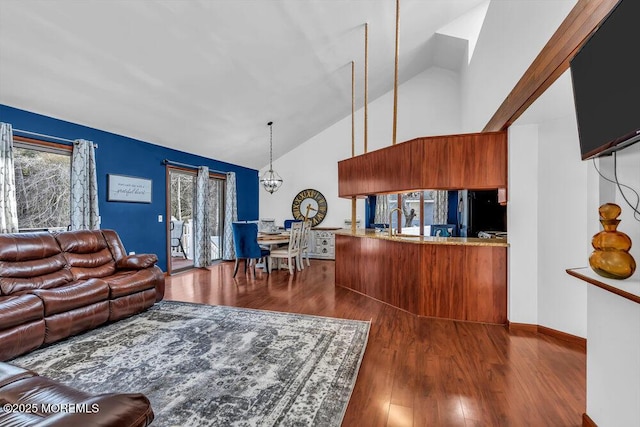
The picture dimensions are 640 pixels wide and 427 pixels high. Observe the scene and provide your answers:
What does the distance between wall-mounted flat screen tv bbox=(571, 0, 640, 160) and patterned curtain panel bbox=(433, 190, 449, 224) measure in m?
4.93

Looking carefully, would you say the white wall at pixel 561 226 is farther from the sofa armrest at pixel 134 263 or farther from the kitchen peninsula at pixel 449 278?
the sofa armrest at pixel 134 263

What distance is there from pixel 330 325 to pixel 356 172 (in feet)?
8.06

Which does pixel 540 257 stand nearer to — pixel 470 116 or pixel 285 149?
pixel 470 116

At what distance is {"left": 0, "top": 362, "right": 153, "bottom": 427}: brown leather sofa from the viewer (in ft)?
2.92

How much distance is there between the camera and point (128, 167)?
5027 millimetres

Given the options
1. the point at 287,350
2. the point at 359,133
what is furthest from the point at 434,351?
the point at 359,133

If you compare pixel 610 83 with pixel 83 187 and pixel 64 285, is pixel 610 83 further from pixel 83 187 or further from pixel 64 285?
pixel 83 187

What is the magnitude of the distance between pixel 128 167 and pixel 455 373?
542 centimetres

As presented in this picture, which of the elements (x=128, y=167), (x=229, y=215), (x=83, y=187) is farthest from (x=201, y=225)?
(x=83, y=187)

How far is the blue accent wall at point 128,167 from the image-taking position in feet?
12.9

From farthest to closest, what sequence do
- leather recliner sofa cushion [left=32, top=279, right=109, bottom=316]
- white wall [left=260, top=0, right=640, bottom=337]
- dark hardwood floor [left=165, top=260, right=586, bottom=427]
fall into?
leather recliner sofa cushion [left=32, top=279, right=109, bottom=316] < white wall [left=260, top=0, right=640, bottom=337] < dark hardwood floor [left=165, top=260, right=586, bottom=427]

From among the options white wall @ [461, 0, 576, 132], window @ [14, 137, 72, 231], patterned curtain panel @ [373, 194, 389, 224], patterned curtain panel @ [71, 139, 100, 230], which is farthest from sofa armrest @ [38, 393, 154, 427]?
patterned curtain panel @ [373, 194, 389, 224]

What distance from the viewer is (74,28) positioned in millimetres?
2879

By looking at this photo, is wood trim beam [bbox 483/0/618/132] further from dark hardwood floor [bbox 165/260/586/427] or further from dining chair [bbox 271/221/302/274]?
dining chair [bbox 271/221/302/274]
